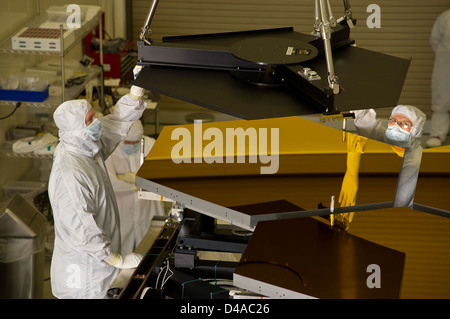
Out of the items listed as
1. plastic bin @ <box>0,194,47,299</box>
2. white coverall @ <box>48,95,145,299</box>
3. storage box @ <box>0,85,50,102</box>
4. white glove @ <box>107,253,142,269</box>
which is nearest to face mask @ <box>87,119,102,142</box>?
white coverall @ <box>48,95,145,299</box>

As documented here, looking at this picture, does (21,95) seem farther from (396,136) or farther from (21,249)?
(396,136)

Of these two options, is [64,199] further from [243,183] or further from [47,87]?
[47,87]

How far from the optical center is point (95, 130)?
3023mm

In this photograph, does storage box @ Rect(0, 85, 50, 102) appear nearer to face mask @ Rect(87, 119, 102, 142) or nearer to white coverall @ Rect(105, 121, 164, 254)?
white coverall @ Rect(105, 121, 164, 254)

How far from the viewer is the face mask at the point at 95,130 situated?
3002 mm

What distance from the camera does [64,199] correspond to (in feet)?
9.54

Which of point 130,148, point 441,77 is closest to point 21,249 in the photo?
point 130,148

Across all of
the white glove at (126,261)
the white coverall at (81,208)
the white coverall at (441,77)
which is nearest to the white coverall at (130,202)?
the white coverall at (81,208)

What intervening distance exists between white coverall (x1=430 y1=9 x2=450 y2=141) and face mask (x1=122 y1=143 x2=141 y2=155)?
3.74m

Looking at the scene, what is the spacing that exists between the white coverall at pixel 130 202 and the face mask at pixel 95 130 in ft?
3.31

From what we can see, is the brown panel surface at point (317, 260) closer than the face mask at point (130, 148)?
Yes

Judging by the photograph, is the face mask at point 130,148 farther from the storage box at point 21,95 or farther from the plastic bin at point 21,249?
the plastic bin at point 21,249

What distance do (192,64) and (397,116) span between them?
4.12ft
